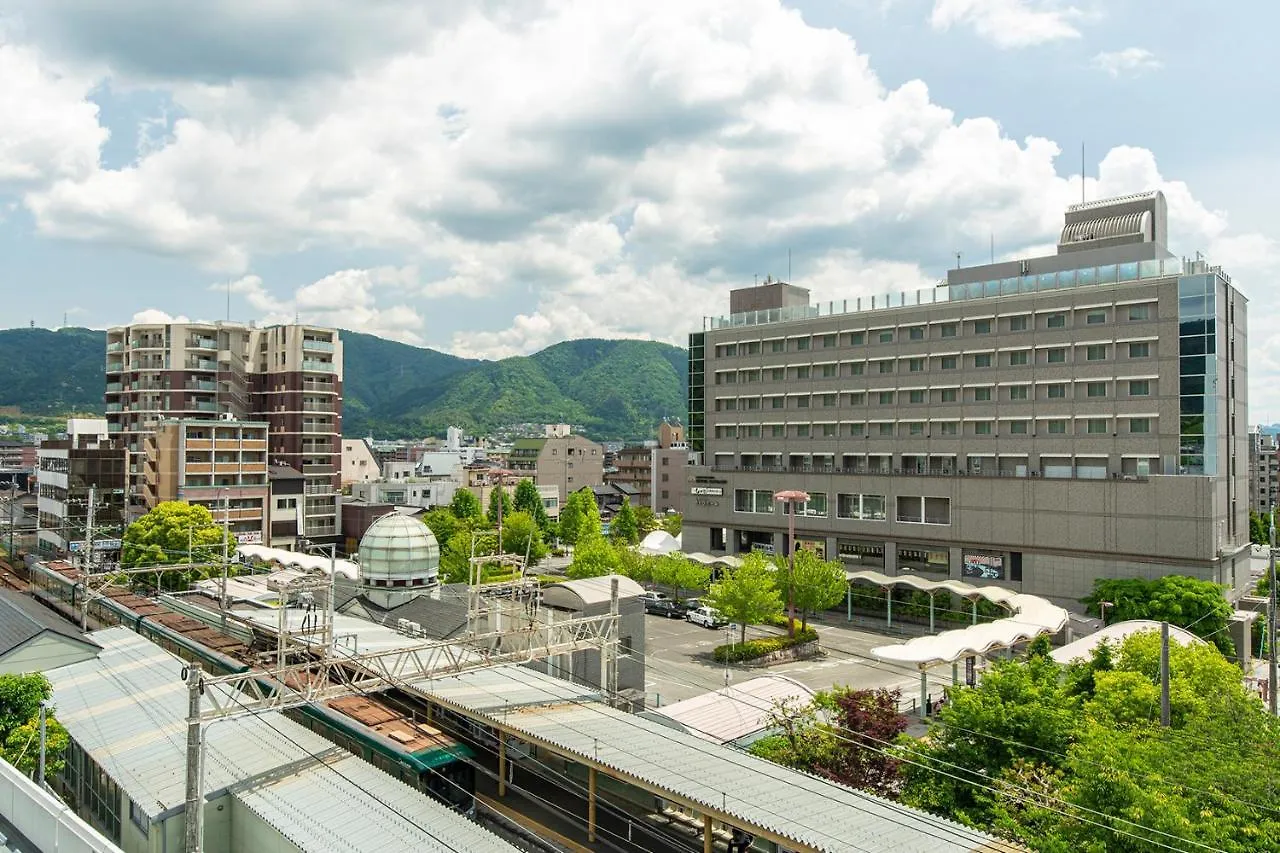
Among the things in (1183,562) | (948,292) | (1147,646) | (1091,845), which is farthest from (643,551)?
(1091,845)

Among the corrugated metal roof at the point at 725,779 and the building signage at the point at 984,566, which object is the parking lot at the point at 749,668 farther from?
the corrugated metal roof at the point at 725,779

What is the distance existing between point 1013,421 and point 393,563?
47.7 m

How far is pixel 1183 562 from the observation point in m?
56.9

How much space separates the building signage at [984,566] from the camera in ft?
214

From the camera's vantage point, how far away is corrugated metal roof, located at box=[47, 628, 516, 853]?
2056cm

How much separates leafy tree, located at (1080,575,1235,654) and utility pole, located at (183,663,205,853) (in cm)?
5057

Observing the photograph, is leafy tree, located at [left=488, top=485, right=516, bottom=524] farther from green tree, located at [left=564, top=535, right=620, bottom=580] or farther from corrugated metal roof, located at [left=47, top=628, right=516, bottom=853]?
corrugated metal roof, located at [left=47, top=628, right=516, bottom=853]

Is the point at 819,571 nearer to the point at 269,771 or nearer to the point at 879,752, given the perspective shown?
the point at 879,752

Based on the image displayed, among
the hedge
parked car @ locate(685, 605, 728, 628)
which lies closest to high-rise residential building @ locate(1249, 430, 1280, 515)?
parked car @ locate(685, 605, 728, 628)

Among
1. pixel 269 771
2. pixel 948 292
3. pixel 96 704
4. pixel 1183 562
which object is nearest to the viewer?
pixel 269 771

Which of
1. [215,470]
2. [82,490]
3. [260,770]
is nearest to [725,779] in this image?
[260,770]

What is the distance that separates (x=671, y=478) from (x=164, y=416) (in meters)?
76.0

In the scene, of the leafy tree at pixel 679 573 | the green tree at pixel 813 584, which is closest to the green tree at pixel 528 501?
the leafy tree at pixel 679 573

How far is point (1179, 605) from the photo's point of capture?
168 ft
